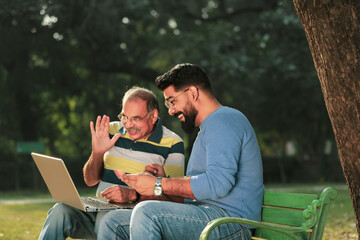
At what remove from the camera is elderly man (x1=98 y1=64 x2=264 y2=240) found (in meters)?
3.22

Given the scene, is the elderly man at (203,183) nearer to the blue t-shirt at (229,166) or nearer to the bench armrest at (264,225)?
the blue t-shirt at (229,166)

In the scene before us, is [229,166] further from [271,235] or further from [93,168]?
[93,168]

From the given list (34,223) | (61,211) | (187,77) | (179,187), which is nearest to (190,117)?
(187,77)

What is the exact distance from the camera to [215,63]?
1761cm

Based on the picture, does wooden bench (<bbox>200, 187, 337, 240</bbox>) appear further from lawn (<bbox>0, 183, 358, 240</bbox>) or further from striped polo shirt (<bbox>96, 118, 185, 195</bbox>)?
lawn (<bbox>0, 183, 358, 240</bbox>)

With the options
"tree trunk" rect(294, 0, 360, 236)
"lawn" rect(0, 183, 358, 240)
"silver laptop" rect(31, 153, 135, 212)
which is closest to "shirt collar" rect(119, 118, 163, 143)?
"silver laptop" rect(31, 153, 135, 212)

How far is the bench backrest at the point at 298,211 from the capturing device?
120 inches

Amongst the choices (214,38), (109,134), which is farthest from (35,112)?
(109,134)

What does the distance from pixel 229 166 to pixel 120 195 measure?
999 millimetres

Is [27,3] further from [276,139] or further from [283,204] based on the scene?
[276,139]

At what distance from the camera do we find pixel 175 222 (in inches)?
127

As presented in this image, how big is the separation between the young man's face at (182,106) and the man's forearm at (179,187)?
487 millimetres

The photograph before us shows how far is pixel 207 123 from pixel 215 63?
14233 mm

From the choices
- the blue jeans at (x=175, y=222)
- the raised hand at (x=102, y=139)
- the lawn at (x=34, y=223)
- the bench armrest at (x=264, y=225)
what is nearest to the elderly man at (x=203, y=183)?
the blue jeans at (x=175, y=222)
